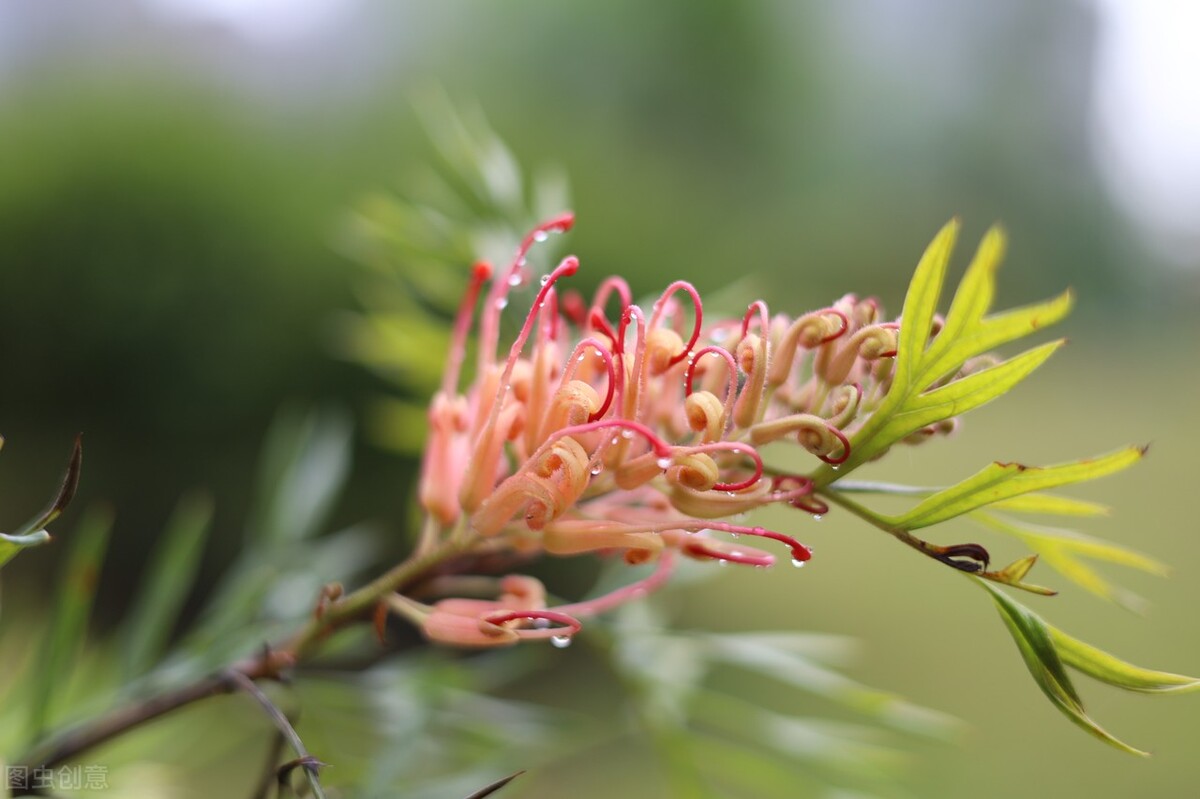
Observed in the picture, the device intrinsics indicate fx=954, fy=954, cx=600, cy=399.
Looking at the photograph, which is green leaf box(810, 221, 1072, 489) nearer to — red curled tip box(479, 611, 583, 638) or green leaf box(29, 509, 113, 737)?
red curled tip box(479, 611, 583, 638)

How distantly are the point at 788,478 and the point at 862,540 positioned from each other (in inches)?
149

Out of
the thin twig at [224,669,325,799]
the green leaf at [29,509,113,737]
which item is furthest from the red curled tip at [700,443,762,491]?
the green leaf at [29,509,113,737]

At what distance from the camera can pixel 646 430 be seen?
0.70ft

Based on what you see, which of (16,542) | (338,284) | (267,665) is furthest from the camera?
(338,284)

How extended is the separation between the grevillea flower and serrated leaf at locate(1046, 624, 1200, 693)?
2.2 inches

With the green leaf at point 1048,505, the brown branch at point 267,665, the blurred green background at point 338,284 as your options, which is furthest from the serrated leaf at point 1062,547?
the blurred green background at point 338,284

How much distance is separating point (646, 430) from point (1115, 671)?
0.36ft

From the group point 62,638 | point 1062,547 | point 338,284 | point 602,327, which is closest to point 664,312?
point 602,327

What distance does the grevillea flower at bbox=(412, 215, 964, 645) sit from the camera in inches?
8.8

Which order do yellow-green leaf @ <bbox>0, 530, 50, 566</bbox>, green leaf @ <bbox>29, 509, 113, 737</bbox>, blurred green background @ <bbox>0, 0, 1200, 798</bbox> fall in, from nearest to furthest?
yellow-green leaf @ <bbox>0, 530, 50, 566</bbox> → green leaf @ <bbox>29, 509, 113, 737</bbox> → blurred green background @ <bbox>0, 0, 1200, 798</bbox>

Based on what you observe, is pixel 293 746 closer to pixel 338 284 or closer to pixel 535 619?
pixel 535 619

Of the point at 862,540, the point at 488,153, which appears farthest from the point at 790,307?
the point at 488,153

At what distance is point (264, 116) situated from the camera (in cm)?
236

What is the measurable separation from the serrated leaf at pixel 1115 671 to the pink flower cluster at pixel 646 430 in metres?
0.06
